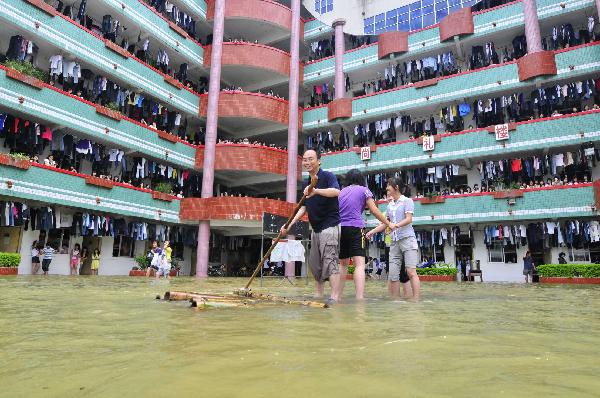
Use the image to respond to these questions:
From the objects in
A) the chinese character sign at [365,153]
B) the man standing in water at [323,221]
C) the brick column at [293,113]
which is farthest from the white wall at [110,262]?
the man standing in water at [323,221]

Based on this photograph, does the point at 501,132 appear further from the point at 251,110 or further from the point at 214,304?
the point at 214,304

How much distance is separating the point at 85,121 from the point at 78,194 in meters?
3.45

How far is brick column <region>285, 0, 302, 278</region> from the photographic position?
24.8 metres

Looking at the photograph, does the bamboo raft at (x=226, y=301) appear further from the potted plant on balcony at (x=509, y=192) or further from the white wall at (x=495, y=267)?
the white wall at (x=495, y=267)

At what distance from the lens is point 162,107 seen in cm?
2412

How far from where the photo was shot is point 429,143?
22.9 m

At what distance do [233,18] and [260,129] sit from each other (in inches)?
271

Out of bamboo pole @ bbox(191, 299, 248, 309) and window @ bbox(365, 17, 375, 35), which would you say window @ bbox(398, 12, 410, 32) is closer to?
window @ bbox(365, 17, 375, 35)

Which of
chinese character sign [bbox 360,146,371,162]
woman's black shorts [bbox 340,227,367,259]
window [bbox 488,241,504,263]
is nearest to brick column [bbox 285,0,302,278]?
chinese character sign [bbox 360,146,371,162]

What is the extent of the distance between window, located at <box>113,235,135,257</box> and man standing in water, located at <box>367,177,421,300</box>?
62.9ft

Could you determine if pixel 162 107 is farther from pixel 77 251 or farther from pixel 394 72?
pixel 394 72

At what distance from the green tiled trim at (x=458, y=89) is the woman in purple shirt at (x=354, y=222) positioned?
19.1m

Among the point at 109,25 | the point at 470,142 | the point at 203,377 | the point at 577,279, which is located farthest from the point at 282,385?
the point at 109,25

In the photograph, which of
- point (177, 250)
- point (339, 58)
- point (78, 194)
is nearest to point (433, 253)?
point (339, 58)
